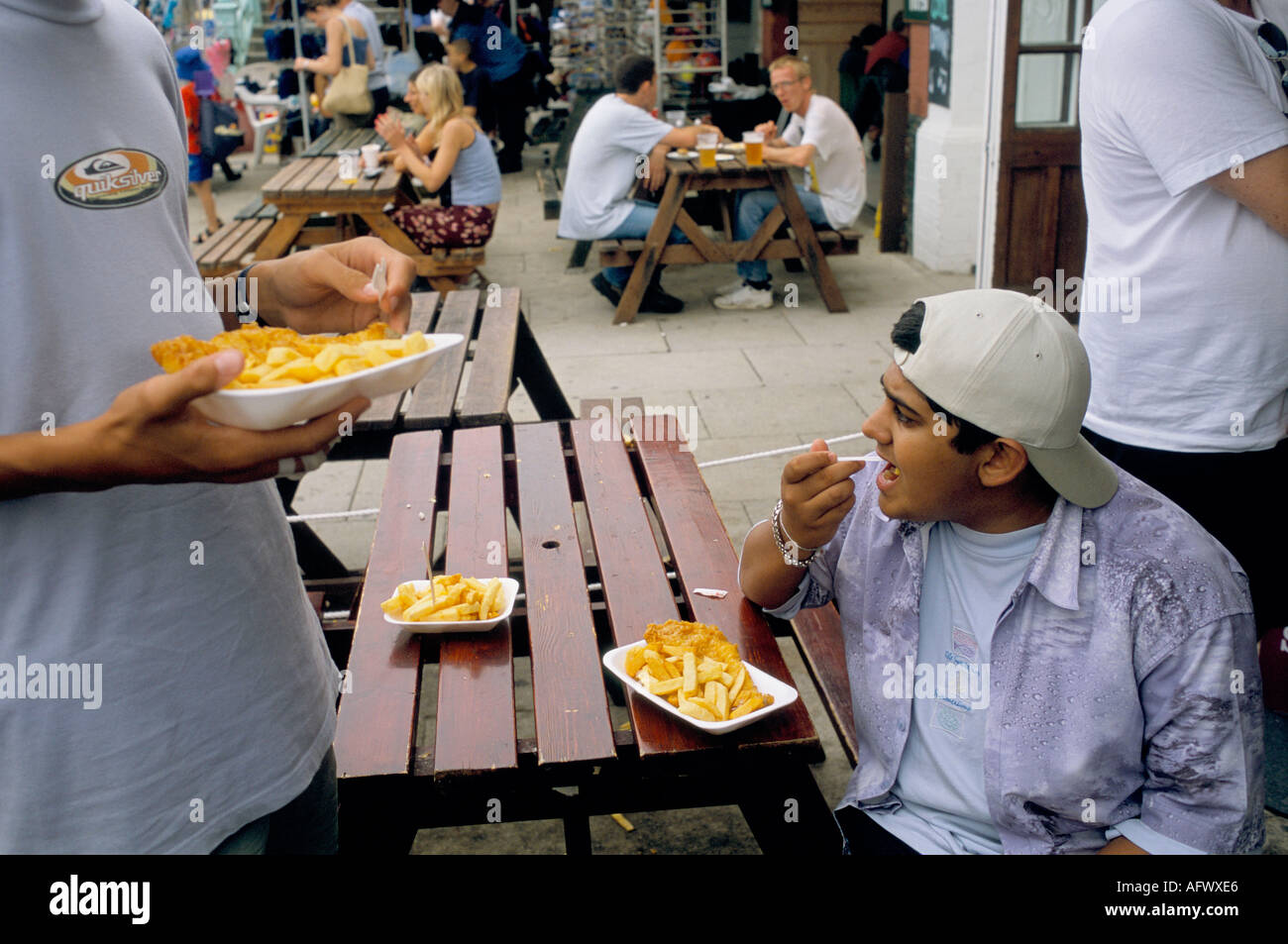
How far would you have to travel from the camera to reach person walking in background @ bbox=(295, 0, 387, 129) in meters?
11.0

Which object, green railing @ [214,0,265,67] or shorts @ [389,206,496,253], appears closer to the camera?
shorts @ [389,206,496,253]

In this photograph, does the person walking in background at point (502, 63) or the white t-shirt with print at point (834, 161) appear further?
the person walking in background at point (502, 63)

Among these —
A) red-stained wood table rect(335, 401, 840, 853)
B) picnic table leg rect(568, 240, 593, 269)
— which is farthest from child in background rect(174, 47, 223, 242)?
red-stained wood table rect(335, 401, 840, 853)

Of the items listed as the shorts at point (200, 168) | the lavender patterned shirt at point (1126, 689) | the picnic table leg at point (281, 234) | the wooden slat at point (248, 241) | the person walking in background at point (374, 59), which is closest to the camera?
the lavender patterned shirt at point (1126, 689)

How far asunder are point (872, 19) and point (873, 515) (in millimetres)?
14275

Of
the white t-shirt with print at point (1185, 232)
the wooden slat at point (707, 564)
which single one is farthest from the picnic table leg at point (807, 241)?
the white t-shirt with print at point (1185, 232)

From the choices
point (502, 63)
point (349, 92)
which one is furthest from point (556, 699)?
point (502, 63)

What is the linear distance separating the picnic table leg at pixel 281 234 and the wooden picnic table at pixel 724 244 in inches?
79.3

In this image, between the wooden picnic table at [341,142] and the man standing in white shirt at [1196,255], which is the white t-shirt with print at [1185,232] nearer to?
the man standing in white shirt at [1196,255]

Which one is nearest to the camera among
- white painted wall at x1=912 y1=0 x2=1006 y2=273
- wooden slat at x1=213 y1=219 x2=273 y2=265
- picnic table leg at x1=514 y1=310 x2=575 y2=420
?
picnic table leg at x1=514 y1=310 x2=575 y2=420

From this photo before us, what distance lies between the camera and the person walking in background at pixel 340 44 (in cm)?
1103

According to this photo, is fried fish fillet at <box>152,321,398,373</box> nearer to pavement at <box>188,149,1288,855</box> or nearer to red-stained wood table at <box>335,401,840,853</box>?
red-stained wood table at <box>335,401,840,853</box>

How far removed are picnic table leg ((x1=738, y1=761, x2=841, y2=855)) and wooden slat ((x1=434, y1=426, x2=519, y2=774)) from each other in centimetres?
47
